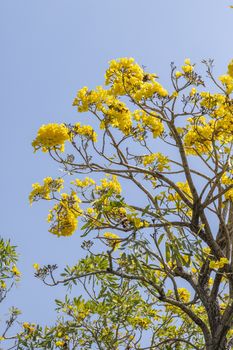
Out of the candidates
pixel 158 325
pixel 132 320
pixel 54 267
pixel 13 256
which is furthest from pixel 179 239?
pixel 158 325

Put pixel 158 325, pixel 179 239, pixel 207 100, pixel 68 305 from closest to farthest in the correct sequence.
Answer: pixel 179 239 < pixel 207 100 < pixel 68 305 < pixel 158 325

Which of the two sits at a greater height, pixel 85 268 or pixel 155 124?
pixel 155 124

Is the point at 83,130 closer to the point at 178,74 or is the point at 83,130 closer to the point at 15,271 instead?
the point at 178,74

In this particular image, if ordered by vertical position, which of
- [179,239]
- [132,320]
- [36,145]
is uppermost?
[36,145]

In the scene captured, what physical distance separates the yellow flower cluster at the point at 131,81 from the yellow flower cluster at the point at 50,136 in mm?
942

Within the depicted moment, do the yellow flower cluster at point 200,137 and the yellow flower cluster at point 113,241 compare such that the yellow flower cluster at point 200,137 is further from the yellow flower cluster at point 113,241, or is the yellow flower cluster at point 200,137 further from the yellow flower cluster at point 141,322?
the yellow flower cluster at point 141,322

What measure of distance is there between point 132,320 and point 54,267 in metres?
2.04

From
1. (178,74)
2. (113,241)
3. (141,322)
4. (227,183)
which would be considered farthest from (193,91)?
(141,322)

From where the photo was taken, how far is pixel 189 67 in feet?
20.6

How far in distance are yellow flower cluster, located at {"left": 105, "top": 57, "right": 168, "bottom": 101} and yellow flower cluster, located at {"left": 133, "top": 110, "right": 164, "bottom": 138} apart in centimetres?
49

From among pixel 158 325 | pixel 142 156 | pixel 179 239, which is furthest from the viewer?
pixel 158 325

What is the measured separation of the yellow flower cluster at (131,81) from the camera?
6.20 m

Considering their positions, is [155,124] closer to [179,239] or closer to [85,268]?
[85,268]

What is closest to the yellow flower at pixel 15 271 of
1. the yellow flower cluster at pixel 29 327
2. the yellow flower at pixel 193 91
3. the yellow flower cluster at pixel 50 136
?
the yellow flower cluster at pixel 29 327
